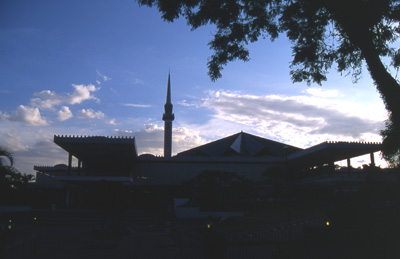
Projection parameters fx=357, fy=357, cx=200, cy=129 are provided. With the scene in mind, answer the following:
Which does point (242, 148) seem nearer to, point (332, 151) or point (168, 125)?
point (332, 151)

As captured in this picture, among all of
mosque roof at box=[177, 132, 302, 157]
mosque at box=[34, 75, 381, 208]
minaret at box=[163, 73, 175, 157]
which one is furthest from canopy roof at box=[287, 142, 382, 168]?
minaret at box=[163, 73, 175, 157]

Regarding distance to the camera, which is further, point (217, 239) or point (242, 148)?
point (242, 148)

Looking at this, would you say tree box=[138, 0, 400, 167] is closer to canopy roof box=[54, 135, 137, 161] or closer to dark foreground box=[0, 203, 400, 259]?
dark foreground box=[0, 203, 400, 259]

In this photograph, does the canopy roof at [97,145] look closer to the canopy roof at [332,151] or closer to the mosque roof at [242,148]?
the canopy roof at [332,151]

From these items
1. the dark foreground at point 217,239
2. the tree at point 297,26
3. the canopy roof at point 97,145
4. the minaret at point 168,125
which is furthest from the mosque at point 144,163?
the tree at point 297,26

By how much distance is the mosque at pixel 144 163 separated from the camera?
1179 inches

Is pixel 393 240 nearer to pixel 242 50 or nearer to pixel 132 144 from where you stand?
pixel 242 50

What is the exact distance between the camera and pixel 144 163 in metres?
39.1

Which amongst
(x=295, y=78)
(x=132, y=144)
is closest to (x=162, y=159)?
(x=132, y=144)

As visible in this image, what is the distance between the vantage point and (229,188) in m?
27.2

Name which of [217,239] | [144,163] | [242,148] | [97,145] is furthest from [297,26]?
[242,148]

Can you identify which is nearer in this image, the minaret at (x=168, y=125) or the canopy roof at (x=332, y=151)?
the canopy roof at (x=332, y=151)

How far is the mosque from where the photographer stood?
1179 inches

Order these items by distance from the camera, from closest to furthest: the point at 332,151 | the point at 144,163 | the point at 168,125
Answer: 1. the point at 332,151
2. the point at 144,163
3. the point at 168,125
